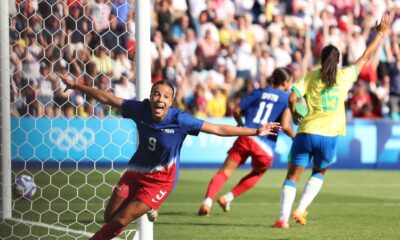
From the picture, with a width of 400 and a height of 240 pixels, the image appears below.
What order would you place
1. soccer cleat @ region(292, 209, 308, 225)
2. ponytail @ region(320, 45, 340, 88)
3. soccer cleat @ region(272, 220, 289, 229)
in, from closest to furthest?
1. ponytail @ region(320, 45, 340, 88)
2. soccer cleat @ region(292, 209, 308, 225)
3. soccer cleat @ region(272, 220, 289, 229)

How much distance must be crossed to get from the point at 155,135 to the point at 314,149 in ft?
9.97

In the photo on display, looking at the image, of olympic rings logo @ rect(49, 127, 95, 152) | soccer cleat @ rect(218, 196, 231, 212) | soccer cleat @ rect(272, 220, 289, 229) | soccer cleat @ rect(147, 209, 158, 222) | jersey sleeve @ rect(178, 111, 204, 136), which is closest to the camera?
jersey sleeve @ rect(178, 111, 204, 136)

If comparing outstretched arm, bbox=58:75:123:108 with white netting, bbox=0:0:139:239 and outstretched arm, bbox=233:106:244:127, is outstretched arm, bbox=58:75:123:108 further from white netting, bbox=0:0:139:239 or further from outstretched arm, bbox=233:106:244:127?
outstretched arm, bbox=233:106:244:127

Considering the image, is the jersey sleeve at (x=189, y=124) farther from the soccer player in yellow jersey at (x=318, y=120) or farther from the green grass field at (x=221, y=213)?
the soccer player in yellow jersey at (x=318, y=120)

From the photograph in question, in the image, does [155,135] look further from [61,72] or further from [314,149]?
[61,72]

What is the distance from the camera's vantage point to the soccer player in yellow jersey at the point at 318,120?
34.1ft

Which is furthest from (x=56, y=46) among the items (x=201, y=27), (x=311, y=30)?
(x=311, y=30)

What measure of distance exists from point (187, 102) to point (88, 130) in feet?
14.9

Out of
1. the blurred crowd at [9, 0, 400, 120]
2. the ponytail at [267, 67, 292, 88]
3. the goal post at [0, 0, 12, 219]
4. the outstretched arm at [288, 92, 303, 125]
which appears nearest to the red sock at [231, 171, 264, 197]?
the ponytail at [267, 67, 292, 88]

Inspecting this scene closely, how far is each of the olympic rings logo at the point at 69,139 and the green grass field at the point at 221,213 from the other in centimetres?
46

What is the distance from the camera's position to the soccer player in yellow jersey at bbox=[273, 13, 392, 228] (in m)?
10.4

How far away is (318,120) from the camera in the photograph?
10438mm

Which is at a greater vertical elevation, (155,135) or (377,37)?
(377,37)

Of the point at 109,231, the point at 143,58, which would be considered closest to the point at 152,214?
the point at 109,231
